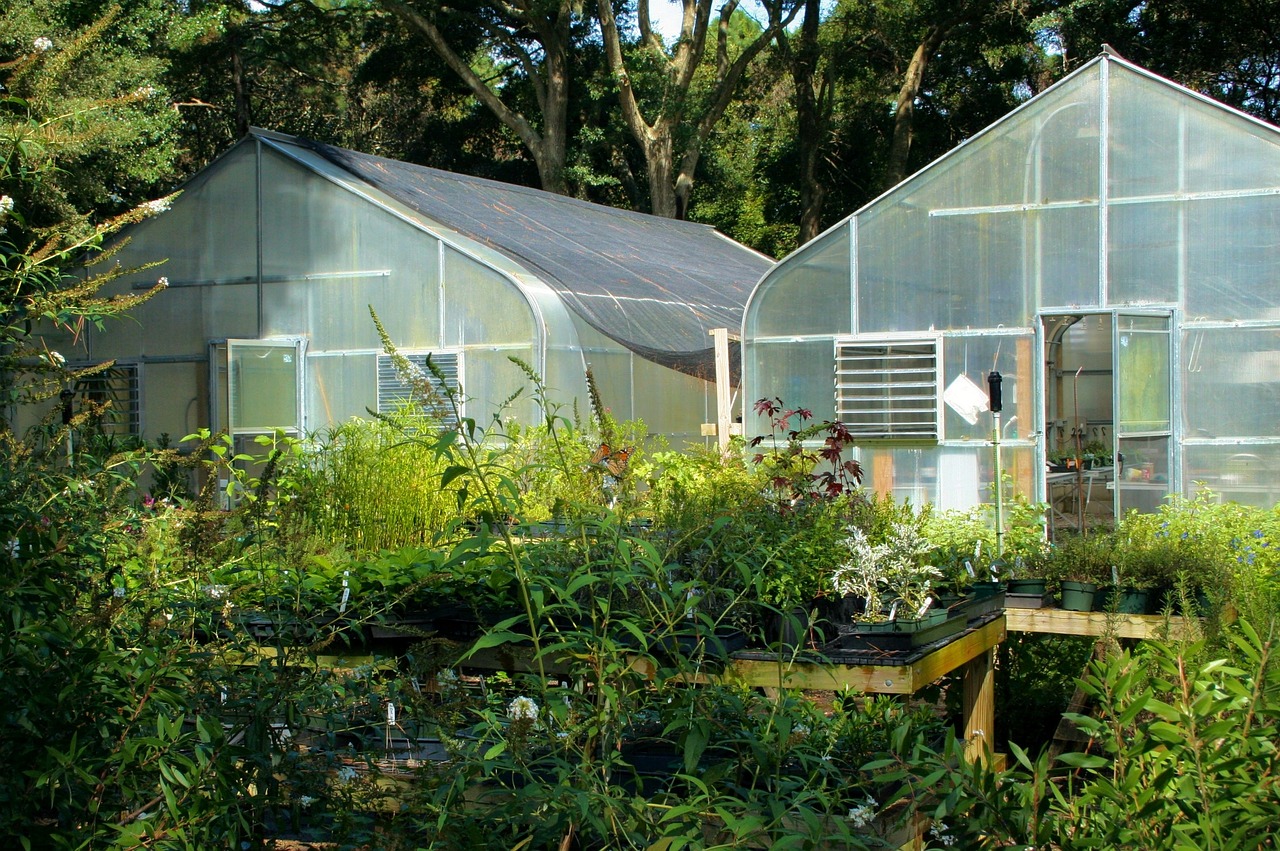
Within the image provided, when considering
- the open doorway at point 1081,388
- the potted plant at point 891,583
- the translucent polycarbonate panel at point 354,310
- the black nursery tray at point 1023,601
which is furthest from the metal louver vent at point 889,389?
the open doorway at point 1081,388

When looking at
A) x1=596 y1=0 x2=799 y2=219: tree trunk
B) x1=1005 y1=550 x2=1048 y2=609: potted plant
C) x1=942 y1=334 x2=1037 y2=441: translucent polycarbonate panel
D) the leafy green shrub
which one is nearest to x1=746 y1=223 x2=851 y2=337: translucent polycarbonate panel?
x1=942 y1=334 x2=1037 y2=441: translucent polycarbonate panel

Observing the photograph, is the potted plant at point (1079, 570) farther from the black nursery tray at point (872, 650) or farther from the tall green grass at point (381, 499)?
the tall green grass at point (381, 499)

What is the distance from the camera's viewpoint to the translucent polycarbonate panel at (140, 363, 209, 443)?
9750 mm

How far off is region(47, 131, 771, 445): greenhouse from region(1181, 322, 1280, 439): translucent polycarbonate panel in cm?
309

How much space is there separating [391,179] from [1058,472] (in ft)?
20.3

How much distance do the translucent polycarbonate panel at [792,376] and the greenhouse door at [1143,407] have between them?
183 cm

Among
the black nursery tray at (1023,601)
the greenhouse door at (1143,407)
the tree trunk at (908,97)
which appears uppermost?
the tree trunk at (908,97)

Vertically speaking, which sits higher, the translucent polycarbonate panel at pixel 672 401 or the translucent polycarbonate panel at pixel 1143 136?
the translucent polycarbonate panel at pixel 1143 136

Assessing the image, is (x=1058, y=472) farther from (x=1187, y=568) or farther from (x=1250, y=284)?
(x=1187, y=568)

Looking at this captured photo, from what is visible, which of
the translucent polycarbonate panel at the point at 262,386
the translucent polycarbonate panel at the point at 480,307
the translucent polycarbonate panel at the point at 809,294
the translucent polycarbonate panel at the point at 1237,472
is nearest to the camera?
the translucent polycarbonate panel at the point at 1237,472

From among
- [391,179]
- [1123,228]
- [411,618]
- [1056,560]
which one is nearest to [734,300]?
[391,179]

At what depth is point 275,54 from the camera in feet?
55.9

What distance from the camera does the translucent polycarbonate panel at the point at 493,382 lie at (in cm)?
851

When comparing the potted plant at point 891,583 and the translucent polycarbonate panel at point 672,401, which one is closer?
the potted plant at point 891,583
